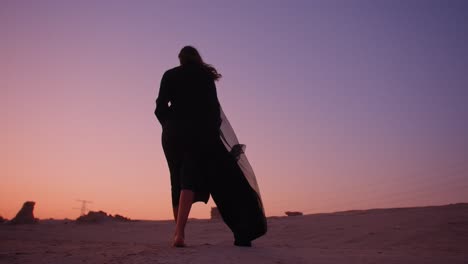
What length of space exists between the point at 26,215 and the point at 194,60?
55.1ft

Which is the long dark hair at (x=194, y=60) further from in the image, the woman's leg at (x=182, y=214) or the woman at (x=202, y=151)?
the woman's leg at (x=182, y=214)

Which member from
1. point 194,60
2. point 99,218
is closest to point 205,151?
point 194,60

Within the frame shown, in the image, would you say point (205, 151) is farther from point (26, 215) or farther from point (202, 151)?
point (26, 215)

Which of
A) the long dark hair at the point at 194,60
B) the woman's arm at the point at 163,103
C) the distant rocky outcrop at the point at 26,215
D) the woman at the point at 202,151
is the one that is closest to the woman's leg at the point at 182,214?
the woman at the point at 202,151

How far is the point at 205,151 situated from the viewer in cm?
391

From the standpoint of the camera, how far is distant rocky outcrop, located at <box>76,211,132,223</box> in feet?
47.8

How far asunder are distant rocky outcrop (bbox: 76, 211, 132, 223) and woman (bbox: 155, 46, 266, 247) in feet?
37.7

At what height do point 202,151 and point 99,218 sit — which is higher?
point 202,151

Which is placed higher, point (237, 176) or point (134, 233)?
point (237, 176)

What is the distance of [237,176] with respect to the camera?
3.99 metres

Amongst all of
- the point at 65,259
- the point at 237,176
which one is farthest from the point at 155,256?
the point at 237,176

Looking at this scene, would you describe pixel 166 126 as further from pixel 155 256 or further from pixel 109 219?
pixel 109 219

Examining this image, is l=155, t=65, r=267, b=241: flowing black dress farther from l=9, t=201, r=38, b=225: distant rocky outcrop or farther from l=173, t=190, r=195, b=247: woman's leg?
l=9, t=201, r=38, b=225: distant rocky outcrop

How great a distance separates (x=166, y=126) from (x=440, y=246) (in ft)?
9.57
